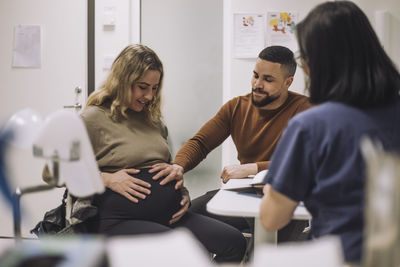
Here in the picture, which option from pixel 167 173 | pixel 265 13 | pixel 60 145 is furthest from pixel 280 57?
pixel 60 145

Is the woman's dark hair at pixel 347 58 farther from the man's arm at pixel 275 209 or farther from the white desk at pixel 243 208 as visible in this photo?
the white desk at pixel 243 208

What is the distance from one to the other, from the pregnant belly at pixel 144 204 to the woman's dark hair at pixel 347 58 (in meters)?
0.85

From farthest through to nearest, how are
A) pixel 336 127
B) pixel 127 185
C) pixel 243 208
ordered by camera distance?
pixel 127 185
pixel 243 208
pixel 336 127

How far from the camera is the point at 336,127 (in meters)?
0.94

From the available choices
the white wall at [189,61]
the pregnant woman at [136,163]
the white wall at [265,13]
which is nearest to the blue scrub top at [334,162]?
the pregnant woman at [136,163]

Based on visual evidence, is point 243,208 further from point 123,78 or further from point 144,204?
point 123,78

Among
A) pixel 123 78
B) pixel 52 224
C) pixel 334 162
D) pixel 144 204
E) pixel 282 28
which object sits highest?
pixel 282 28

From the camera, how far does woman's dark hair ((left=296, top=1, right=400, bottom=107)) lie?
1.00m

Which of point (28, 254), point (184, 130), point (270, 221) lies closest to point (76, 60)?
point (184, 130)

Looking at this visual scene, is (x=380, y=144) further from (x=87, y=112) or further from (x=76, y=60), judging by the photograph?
(x=76, y=60)

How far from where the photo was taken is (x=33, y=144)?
78 centimetres

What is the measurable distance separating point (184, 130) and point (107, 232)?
1.60 metres

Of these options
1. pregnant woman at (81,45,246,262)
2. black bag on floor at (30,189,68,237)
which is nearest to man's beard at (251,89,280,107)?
pregnant woman at (81,45,246,262)

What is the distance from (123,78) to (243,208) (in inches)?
33.1
